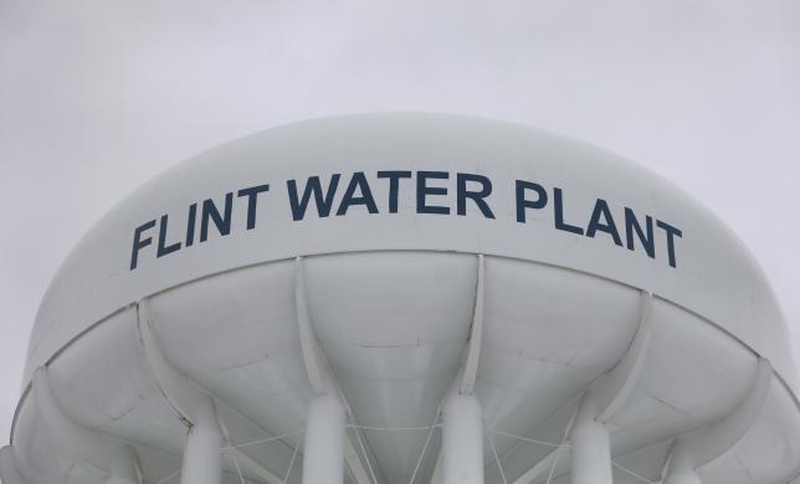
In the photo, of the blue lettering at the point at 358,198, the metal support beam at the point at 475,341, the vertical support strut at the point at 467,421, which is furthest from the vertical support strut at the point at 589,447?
the blue lettering at the point at 358,198

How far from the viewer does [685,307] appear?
52.5 feet

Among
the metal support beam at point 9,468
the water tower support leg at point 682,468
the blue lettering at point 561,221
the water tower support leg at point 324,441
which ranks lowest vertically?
the water tower support leg at point 324,441

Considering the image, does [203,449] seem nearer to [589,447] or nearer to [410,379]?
[410,379]

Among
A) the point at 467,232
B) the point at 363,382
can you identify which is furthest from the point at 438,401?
the point at 467,232

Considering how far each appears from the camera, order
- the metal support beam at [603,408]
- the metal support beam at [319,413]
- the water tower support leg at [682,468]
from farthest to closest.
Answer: the water tower support leg at [682,468] → the metal support beam at [603,408] → the metal support beam at [319,413]

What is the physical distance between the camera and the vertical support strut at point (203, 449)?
16453mm

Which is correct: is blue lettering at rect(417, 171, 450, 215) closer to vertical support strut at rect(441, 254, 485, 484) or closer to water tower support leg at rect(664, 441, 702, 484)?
vertical support strut at rect(441, 254, 485, 484)

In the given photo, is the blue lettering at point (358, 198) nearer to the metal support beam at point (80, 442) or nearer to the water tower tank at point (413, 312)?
the water tower tank at point (413, 312)

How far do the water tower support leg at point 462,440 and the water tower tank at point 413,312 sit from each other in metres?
0.02

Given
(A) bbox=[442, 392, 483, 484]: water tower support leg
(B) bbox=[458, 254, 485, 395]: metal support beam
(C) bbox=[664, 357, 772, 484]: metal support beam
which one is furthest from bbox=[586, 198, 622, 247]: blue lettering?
(C) bbox=[664, 357, 772, 484]: metal support beam

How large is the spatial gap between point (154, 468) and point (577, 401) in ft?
18.3

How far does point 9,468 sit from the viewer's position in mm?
19266

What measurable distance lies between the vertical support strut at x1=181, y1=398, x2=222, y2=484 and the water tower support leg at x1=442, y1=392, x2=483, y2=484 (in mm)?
2625

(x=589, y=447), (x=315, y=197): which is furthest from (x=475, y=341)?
(x=315, y=197)
